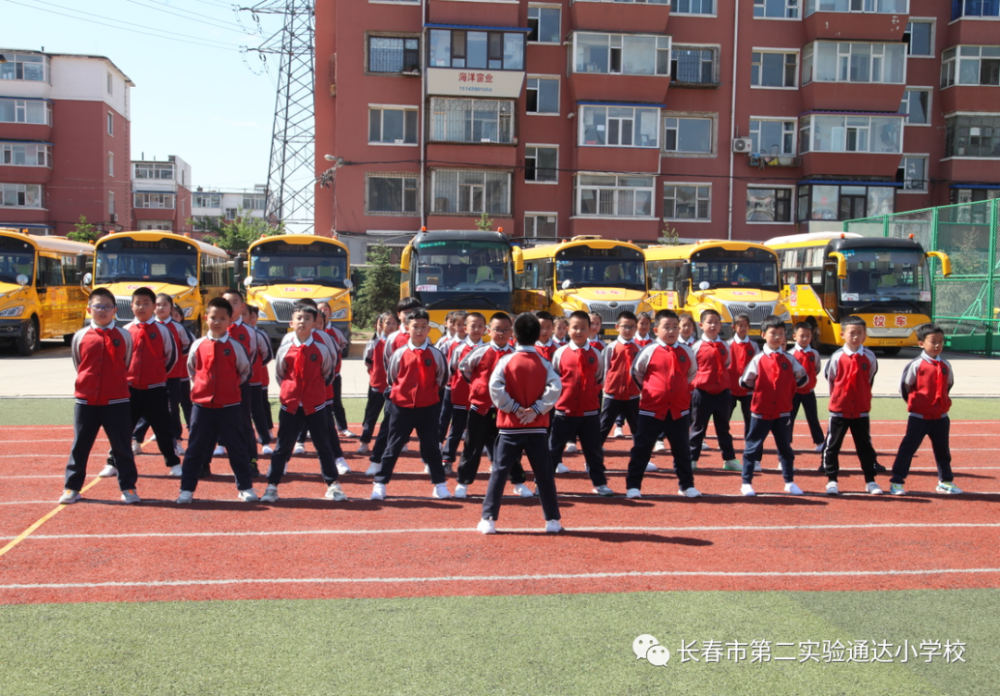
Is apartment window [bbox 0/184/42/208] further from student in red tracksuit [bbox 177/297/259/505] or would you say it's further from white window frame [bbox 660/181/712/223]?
student in red tracksuit [bbox 177/297/259/505]

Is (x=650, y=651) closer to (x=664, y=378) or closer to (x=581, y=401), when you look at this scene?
(x=581, y=401)

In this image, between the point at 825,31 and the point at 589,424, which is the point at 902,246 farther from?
the point at 589,424

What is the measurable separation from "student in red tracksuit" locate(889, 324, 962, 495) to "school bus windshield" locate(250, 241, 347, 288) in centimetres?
1584

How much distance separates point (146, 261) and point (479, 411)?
54.4 ft

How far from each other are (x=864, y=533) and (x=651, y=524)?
64.9 inches

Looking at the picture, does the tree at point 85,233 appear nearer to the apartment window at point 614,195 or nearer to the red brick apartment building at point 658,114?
the red brick apartment building at point 658,114

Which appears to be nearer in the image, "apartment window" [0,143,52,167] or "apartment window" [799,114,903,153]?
"apartment window" [799,114,903,153]

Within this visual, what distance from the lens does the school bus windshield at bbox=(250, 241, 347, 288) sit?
71.6 ft

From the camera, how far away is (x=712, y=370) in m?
9.52

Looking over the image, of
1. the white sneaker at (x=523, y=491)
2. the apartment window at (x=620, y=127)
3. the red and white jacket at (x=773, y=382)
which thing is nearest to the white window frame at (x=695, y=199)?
the apartment window at (x=620, y=127)

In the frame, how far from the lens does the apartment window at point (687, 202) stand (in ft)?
118

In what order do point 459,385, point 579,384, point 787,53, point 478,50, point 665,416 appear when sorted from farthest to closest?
point 787,53, point 478,50, point 459,385, point 665,416, point 579,384

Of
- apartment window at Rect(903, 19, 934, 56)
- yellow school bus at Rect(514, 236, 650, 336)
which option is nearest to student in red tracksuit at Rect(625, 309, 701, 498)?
yellow school bus at Rect(514, 236, 650, 336)

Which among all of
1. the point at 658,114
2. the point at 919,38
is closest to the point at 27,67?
the point at 658,114
